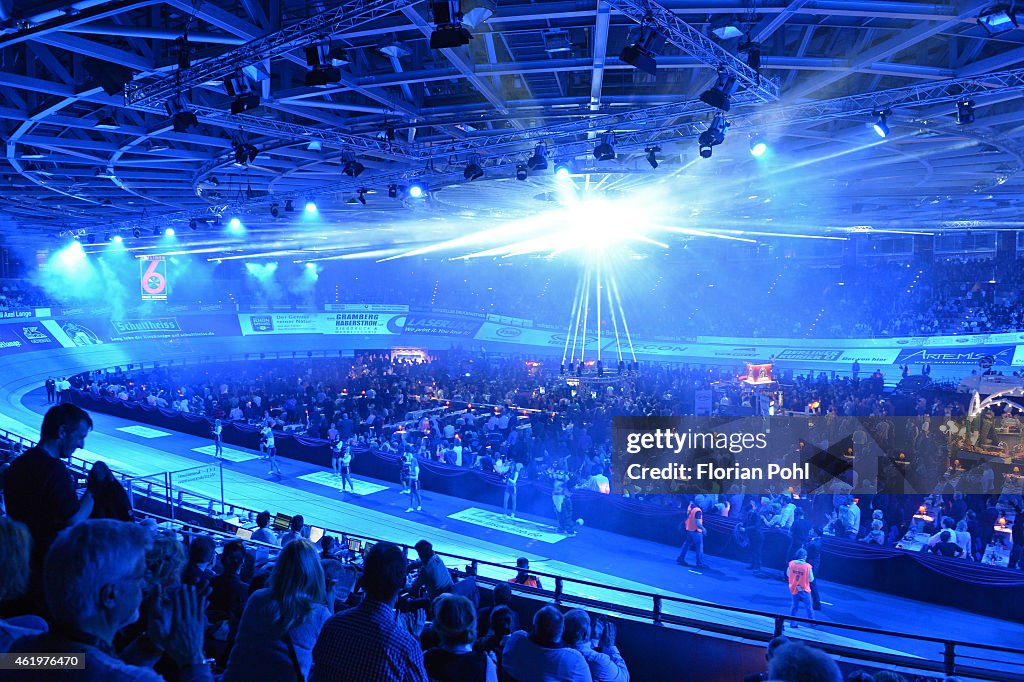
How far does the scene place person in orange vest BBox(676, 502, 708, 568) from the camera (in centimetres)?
1186

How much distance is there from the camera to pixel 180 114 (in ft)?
33.9

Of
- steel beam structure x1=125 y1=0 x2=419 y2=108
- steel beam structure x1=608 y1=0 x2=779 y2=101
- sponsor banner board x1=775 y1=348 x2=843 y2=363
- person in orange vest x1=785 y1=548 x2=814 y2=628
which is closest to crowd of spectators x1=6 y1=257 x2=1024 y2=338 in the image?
sponsor banner board x1=775 y1=348 x2=843 y2=363

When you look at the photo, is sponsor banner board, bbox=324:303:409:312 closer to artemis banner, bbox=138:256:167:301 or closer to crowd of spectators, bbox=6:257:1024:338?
crowd of spectators, bbox=6:257:1024:338

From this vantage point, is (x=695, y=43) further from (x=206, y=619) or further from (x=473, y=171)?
(x=206, y=619)

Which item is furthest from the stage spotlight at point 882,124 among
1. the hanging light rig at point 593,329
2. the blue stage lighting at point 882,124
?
the hanging light rig at point 593,329

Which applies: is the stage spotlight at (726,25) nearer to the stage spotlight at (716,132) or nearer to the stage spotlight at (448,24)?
the stage spotlight at (716,132)

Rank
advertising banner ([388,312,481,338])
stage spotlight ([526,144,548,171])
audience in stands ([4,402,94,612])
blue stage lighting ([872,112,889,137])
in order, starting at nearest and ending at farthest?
1. audience in stands ([4,402,94,612])
2. blue stage lighting ([872,112,889,137])
3. stage spotlight ([526,144,548,171])
4. advertising banner ([388,312,481,338])

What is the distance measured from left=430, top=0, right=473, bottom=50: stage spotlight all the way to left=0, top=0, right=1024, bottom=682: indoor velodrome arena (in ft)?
0.10

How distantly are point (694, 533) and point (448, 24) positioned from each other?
Answer: 29.5 feet

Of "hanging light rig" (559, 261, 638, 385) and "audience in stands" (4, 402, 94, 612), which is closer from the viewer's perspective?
"audience in stands" (4, 402, 94, 612)

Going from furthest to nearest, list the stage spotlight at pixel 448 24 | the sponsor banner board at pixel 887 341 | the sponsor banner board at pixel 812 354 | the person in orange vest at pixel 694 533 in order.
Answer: the sponsor banner board at pixel 812 354
the sponsor banner board at pixel 887 341
the person in orange vest at pixel 694 533
the stage spotlight at pixel 448 24

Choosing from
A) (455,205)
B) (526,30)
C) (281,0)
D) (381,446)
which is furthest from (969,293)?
(281,0)

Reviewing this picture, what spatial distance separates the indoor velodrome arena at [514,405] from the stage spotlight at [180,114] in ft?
0.13

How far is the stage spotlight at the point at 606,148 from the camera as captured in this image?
43.1 ft
